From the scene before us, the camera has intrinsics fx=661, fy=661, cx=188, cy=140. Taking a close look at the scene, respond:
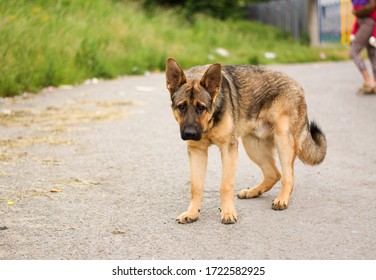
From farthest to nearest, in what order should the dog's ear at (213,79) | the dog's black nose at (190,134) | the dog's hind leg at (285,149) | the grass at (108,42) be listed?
the grass at (108,42), the dog's hind leg at (285,149), the dog's ear at (213,79), the dog's black nose at (190,134)

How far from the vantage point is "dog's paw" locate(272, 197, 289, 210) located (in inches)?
228

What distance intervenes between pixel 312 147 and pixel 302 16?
73.3 ft

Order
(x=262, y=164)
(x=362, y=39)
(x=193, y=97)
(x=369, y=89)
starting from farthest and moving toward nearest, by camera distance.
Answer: (x=369, y=89) < (x=362, y=39) < (x=262, y=164) < (x=193, y=97)

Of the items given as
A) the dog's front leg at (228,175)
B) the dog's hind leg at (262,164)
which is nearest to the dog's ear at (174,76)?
the dog's front leg at (228,175)

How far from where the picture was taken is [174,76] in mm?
5340

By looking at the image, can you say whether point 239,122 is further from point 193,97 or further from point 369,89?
point 369,89

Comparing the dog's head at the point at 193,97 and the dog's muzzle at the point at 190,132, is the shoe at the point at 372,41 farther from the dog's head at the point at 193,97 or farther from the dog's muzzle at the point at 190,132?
the dog's muzzle at the point at 190,132

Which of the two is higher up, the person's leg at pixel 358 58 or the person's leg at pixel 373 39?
the person's leg at pixel 373 39

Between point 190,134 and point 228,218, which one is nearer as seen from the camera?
point 190,134

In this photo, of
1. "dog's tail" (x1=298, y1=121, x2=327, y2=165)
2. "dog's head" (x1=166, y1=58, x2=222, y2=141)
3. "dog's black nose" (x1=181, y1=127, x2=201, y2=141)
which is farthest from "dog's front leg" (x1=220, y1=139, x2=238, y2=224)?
"dog's tail" (x1=298, y1=121, x2=327, y2=165)

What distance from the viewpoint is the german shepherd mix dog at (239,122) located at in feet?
17.1

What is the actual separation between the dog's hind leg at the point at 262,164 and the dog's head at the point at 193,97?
1.16 m

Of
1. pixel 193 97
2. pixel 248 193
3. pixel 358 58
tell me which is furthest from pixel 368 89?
pixel 193 97
